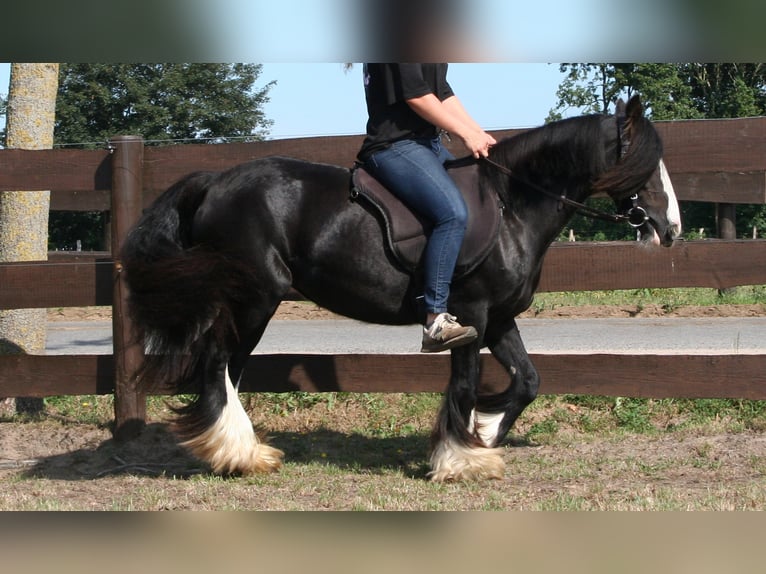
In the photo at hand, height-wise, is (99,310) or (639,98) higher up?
(639,98)

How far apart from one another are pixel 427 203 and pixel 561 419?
237 cm

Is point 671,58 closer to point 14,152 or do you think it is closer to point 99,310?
point 14,152

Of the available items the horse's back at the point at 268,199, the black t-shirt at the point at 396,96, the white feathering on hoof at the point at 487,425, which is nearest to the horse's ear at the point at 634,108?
the black t-shirt at the point at 396,96

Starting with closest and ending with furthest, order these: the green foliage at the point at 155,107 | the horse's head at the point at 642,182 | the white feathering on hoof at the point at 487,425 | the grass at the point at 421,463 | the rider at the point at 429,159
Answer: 1. the grass at the point at 421,463
2. the rider at the point at 429,159
3. the horse's head at the point at 642,182
4. the white feathering on hoof at the point at 487,425
5. the green foliage at the point at 155,107

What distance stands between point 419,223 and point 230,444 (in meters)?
1.69

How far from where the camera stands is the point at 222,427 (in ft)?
16.6

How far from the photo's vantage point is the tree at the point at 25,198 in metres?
6.89

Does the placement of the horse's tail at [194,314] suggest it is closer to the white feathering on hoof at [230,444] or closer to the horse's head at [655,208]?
the white feathering on hoof at [230,444]

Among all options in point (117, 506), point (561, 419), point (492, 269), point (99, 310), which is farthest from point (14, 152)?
point (99, 310)

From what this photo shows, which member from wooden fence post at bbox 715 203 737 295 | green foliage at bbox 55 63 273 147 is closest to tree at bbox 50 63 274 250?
green foliage at bbox 55 63 273 147

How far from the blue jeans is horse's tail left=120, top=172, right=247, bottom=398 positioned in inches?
41.8

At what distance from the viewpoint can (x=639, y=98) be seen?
4.59m

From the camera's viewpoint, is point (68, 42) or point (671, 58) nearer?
point (68, 42)

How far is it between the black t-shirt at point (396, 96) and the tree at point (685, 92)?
2.26 ft
